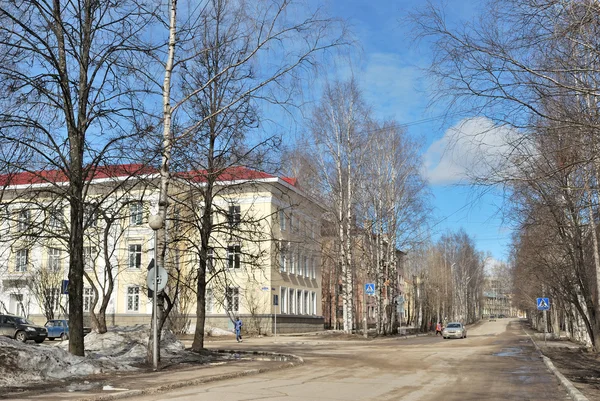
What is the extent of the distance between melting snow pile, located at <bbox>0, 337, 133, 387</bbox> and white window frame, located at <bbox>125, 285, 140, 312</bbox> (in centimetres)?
3666

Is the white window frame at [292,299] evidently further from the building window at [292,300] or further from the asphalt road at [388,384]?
the asphalt road at [388,384]

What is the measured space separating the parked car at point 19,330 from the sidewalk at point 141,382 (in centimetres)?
2280

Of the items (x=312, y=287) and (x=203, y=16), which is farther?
(x=312, y=287)

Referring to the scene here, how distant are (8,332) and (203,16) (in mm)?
27593

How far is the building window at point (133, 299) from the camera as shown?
4887 centimetres

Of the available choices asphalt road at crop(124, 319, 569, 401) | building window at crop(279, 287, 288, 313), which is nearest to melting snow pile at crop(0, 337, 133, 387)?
asphalt road at crop(124, 319, 569, 401)

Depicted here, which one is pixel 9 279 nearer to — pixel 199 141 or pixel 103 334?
pixel 103 334

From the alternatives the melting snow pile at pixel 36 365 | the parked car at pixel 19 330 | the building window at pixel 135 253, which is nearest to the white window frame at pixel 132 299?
the building window at pixel 135 253

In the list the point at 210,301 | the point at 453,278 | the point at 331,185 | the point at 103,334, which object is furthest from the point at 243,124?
the point at 453,278

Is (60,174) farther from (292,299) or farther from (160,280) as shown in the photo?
(292,299)

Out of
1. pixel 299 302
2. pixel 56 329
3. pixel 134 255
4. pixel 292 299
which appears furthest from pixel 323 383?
pixel 299 302

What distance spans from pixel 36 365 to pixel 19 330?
1011 inches

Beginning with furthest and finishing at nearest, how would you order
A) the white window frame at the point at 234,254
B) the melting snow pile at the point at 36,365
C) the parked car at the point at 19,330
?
the parked car at the point at 19,330 → the white window frame at the point at 234,254 → the melting snow pile at the point at 36,365

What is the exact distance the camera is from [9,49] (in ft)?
40.6
